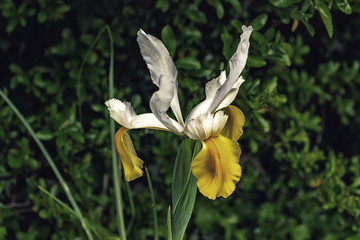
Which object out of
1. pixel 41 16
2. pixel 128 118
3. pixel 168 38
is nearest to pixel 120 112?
pixel 128 118

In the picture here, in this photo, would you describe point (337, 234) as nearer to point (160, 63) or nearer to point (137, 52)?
point (137, 52)

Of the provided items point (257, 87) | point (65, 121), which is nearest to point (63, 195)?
point (65, 121)

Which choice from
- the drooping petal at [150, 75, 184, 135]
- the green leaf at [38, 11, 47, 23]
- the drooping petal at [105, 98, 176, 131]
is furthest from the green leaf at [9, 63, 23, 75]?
the drooping petal at [150, 75, 184, 135]

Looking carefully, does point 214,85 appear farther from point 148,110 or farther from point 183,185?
point 148,110

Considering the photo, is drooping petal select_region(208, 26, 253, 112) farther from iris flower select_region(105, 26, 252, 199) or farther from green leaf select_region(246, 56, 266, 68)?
green leaf select_region(246, 56, 266, 68)

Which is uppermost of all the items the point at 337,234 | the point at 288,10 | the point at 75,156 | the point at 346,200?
the point at 288,10

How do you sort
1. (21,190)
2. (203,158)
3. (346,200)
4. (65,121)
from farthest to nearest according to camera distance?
(21,190)
(346,200)
(65,121)
(203,158)

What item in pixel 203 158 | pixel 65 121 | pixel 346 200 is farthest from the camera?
pixel 346 200
